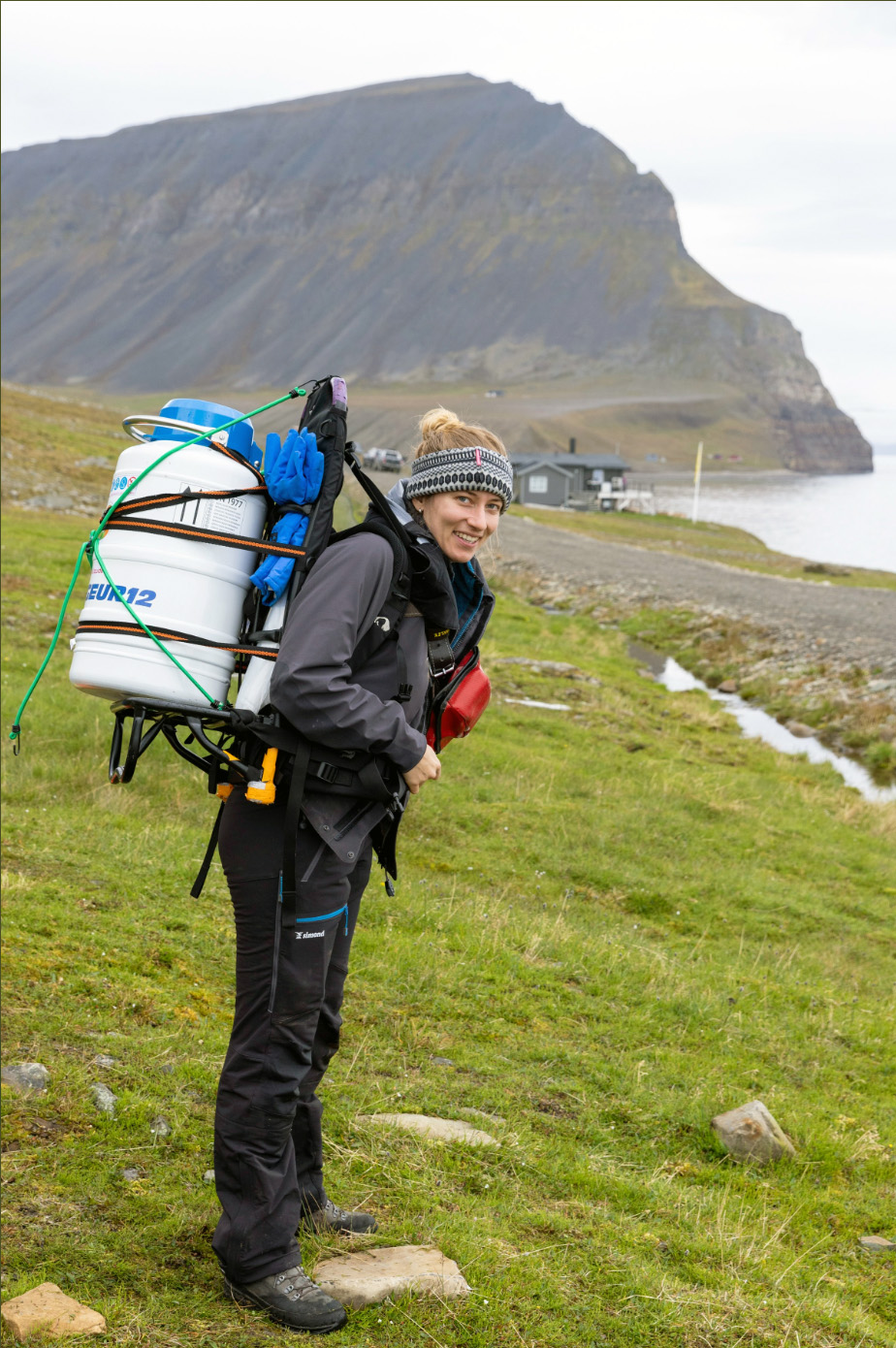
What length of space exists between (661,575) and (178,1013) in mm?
39124

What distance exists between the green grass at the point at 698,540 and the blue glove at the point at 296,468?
46111mm

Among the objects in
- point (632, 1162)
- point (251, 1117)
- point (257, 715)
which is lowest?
point (632, 1162)

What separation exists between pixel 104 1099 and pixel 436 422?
3.43 metres

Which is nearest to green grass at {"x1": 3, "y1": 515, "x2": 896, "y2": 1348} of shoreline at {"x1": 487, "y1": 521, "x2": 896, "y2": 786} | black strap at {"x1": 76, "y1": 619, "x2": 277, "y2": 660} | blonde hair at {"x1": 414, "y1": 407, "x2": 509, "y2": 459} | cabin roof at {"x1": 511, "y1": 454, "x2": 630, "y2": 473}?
black strap at {"x1": 76, "y1": 619, "x2": 277, "y2": 660}

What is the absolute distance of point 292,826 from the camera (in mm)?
3900

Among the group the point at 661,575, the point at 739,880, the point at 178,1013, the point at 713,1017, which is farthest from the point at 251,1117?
the point at 661,575

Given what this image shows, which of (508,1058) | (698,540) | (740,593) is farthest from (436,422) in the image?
(698,540)

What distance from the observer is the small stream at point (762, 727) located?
64.4 ft

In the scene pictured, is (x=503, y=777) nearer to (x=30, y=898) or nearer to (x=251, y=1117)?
(x=30, y=898)

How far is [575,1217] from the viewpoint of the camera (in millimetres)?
5117

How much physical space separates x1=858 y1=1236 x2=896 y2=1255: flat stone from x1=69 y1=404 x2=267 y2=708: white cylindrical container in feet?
13.5

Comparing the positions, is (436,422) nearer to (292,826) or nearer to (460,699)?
(460,699)

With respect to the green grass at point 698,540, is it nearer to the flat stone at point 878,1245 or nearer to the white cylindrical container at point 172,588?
the flat stone at point 878,1245

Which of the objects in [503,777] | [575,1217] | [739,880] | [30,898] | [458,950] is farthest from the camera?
[503,777]
